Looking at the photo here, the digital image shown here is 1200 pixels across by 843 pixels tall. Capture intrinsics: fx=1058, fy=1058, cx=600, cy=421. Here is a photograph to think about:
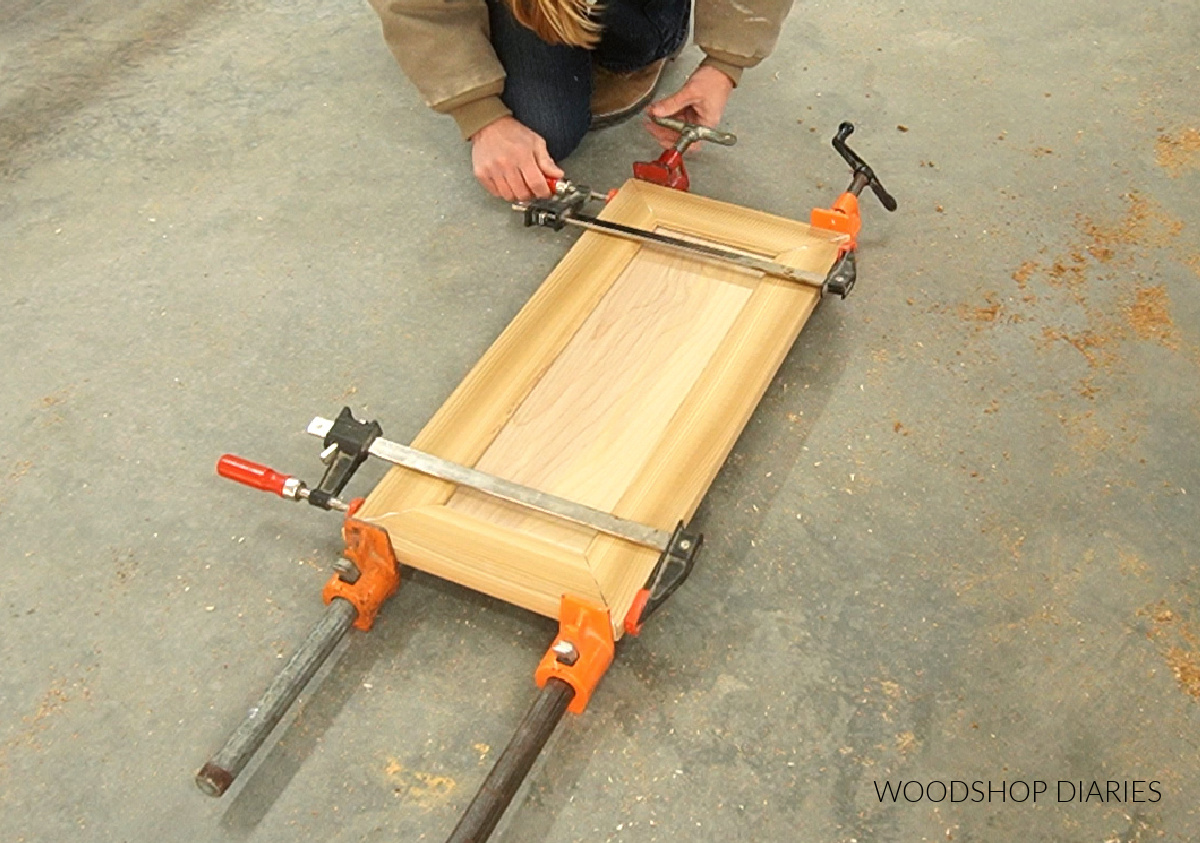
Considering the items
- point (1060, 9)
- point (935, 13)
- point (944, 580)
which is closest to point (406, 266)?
point (944, 580)

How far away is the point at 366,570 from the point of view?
44.1 inches

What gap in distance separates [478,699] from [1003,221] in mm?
1107

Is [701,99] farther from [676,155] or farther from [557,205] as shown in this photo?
[557,205]

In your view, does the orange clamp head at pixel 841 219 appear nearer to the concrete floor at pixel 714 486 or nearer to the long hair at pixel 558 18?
the concrete floor at pixel 714 486

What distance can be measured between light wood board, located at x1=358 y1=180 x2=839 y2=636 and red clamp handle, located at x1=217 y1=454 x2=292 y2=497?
0.29 feet

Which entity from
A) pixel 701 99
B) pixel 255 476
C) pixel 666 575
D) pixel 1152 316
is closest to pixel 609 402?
pixel 666 575

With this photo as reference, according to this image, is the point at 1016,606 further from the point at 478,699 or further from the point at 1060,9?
the point at 1060,9

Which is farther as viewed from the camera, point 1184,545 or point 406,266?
point 406,266

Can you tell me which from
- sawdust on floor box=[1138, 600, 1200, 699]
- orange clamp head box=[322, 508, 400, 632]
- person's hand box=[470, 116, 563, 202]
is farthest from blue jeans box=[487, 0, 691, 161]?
sawdust on floor box=[1138, 600, 1200, 699]

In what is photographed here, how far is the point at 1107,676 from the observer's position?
3.67ft

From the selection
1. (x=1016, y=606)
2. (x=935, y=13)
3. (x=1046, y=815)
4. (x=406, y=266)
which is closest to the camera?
(x=1046, y=815)

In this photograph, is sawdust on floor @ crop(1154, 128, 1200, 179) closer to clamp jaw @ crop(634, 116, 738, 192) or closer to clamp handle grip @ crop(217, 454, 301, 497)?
clamp jaw @ crop(634, 116, 738, 192)

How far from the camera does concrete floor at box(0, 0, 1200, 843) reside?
1.05 metres

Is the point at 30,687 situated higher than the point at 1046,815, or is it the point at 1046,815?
the point at 1046,815
